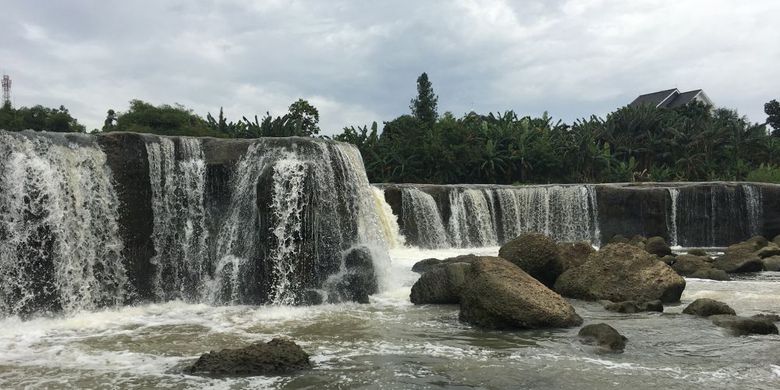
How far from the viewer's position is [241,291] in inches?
513

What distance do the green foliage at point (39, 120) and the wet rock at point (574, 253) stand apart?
121ft

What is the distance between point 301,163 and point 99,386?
22.8 feet

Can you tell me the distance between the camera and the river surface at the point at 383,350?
7.50 metres

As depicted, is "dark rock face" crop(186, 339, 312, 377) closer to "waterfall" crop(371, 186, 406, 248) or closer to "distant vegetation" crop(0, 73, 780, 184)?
"waterfall" crop(371, 186, 406, 248)

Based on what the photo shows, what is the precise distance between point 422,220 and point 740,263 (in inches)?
437

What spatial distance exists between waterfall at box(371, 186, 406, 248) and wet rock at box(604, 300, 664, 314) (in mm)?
12741

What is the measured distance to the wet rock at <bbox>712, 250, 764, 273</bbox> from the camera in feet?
59.1

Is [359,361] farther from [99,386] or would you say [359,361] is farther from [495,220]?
[495,220]

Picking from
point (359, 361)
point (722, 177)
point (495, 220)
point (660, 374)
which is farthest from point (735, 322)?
point (722, 177)

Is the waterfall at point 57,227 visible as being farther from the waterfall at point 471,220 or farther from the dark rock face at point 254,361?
the waterfall at point 471,220

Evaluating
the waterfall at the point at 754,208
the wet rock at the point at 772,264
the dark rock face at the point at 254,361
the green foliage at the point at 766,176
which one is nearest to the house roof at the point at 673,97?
the green foliage at the point at 766,176

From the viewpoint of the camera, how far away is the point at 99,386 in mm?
7309

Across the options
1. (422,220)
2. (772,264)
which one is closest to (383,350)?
(772,264)

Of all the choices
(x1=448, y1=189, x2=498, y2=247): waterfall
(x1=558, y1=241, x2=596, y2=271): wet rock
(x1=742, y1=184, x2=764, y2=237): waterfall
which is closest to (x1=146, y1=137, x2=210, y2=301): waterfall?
(x1=558, y1=241, x2=596, y2=271): wet rock
